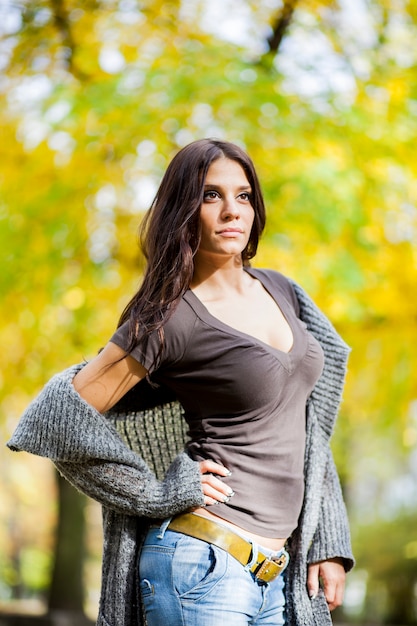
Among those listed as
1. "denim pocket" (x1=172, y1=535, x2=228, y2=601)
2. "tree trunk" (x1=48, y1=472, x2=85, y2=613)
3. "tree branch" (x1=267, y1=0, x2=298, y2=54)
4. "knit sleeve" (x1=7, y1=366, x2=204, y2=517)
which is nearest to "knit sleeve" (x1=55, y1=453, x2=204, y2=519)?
"knit sleeve" (x1=7, y1=366, x2=204, y2=517)

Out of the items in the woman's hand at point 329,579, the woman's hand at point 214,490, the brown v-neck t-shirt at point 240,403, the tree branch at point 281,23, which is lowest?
the woman's hand at point 329,579

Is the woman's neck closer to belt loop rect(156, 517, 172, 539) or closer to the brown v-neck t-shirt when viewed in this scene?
the brown v-neck t-shirt

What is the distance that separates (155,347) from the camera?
7.37ft

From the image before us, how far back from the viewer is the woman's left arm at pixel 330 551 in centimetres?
248

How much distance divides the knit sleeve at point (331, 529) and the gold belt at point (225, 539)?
0.22 metres

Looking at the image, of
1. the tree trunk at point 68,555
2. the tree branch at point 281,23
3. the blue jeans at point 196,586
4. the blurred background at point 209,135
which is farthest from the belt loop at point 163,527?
the tree trunk at point 68,555

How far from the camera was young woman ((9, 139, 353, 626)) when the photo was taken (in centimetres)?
224

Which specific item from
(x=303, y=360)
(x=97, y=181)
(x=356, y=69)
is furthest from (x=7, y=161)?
(x=303, y=360)

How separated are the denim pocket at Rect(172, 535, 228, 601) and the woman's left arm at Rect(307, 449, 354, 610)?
399 millimetres

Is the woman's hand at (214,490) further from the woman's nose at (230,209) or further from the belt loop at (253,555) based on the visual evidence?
the woman's nose at (230,209)

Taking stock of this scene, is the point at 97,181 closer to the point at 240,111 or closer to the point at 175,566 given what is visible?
the point at 240,111

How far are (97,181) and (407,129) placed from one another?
2.21m

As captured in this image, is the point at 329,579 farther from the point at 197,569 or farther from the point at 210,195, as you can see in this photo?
the point at 210,195

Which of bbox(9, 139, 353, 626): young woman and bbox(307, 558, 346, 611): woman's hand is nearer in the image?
bbox(9, 139, 353, 626): young woman
